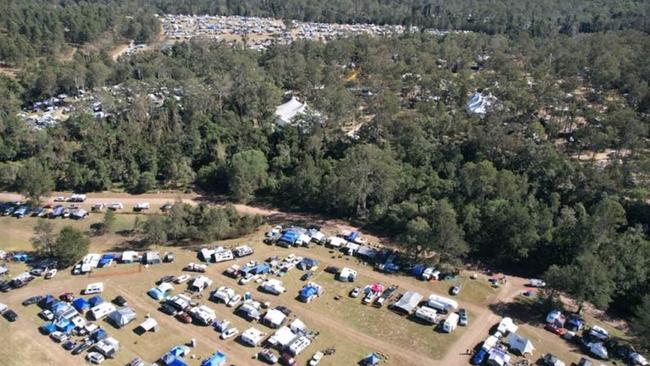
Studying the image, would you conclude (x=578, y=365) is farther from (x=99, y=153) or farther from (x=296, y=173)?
(x=99, y=153)

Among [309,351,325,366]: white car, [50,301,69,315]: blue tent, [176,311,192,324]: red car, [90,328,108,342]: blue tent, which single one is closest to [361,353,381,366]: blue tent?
[309,351,325,366]: white car

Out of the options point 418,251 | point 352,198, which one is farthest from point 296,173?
point 418,251

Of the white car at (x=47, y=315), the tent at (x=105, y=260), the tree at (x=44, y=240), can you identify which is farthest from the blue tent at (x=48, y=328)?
the tree at (x=44, y=240)

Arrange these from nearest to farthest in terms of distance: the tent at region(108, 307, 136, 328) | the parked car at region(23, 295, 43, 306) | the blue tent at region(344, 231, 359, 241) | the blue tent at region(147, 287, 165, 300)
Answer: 1. the tent at region(108, 307, 136, 328)
2. the parked car at region(23, 295, 43, 306)
3. the blue tent at region(147, 287, 165, 300)
4. the blue tent at region(344, 231, 359, 241)

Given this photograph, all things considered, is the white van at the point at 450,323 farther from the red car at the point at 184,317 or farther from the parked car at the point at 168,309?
the parked car at the point at 168,309

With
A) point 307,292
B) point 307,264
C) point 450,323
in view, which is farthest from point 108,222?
point 450,323

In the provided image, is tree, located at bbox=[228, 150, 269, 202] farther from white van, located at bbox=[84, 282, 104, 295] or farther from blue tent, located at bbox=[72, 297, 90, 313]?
blue tent, located at bbox=[72, 297, 90, 313]

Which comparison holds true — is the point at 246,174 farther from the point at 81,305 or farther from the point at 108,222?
the point at 81,305
